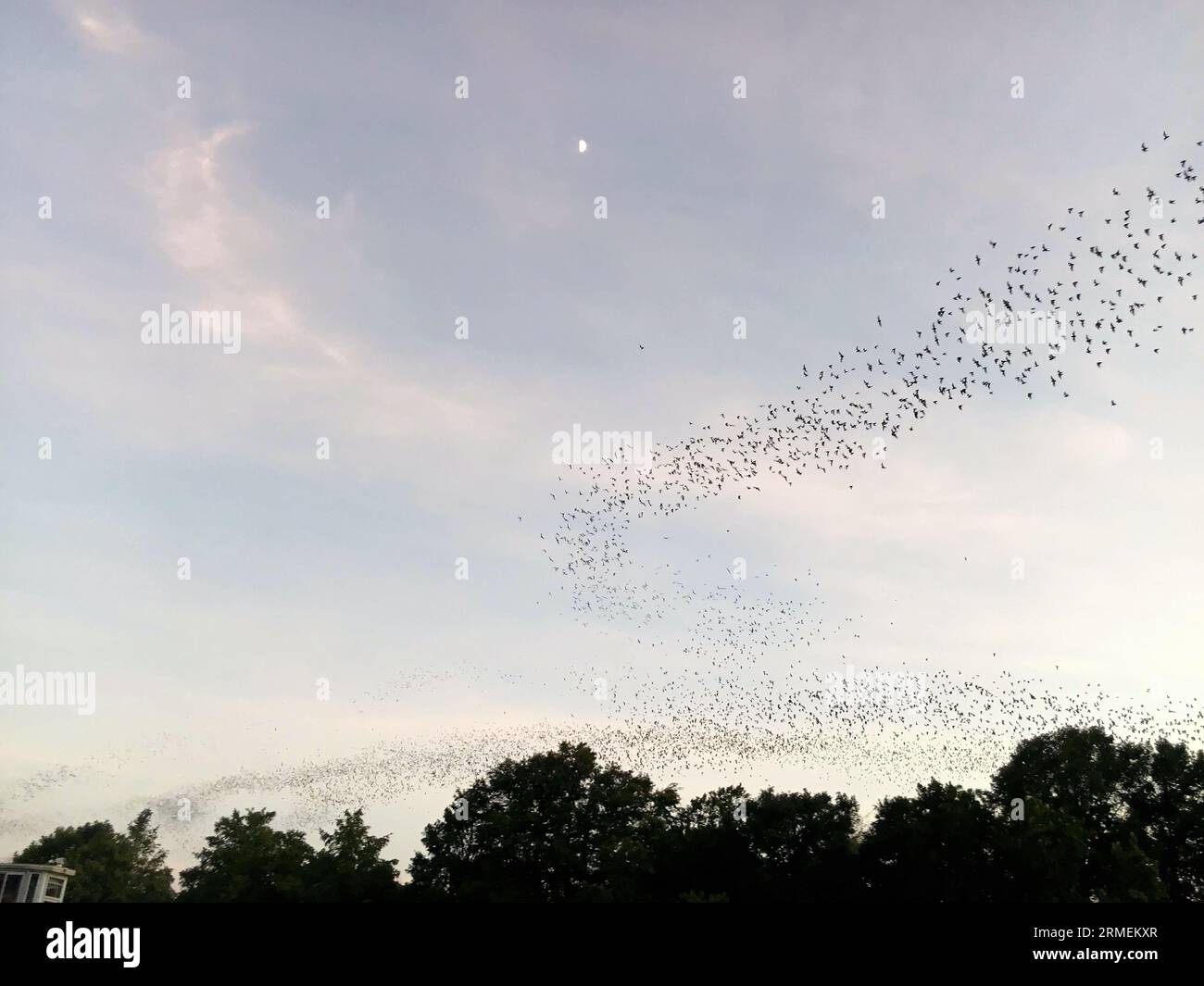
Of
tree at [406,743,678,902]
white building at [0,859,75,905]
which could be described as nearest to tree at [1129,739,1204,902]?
tree at [406,743,678,902]

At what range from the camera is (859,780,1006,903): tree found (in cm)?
6131

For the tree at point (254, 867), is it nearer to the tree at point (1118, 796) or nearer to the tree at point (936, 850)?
the tree at point (936, 850)

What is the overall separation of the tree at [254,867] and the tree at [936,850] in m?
47.3

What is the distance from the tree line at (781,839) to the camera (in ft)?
207

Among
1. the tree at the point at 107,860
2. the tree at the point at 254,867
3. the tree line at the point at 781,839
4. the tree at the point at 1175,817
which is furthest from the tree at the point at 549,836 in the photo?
the tree at the point at 107,860

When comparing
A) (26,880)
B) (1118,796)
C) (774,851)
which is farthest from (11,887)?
(1118,796)

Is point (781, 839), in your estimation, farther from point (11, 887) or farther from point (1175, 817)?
point (11, 887)

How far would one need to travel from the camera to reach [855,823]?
76.8 meters

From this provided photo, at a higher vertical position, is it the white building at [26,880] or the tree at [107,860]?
the white building at [26,880]
